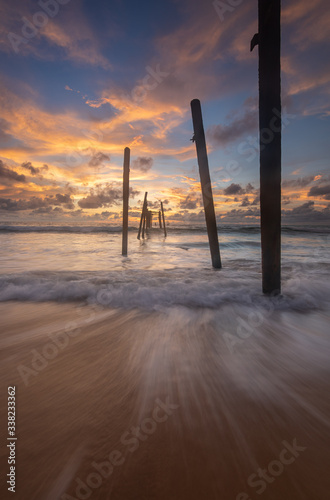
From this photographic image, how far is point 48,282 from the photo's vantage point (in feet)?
13.7

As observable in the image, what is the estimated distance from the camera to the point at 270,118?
3.20 metres

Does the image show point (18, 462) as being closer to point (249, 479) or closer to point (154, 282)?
point (249, 479)

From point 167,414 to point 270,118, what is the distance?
388cm

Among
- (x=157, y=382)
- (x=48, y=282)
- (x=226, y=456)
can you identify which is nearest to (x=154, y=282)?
(x=48, y=282)

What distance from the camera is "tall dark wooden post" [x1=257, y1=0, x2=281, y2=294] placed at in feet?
10.2

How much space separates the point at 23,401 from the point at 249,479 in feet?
4.39

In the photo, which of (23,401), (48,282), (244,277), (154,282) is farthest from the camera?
(244,277)

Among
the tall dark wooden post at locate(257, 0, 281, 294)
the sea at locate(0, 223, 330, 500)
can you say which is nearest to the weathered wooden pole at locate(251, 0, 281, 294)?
the tall dark wooden post at locate(257, 0, 281, 294)

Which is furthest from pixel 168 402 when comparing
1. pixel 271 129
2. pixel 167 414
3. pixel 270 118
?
pixel 270 118

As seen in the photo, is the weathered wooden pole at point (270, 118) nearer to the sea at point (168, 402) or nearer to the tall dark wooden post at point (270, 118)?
the tall dark wooden post at point (270, 118)

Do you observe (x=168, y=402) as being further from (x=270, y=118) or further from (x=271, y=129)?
(x=270, y=118)

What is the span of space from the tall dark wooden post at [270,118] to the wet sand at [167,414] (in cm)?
170

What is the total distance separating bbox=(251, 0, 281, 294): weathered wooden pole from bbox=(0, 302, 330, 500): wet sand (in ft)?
5.57

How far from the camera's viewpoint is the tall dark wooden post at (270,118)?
3.12 m
